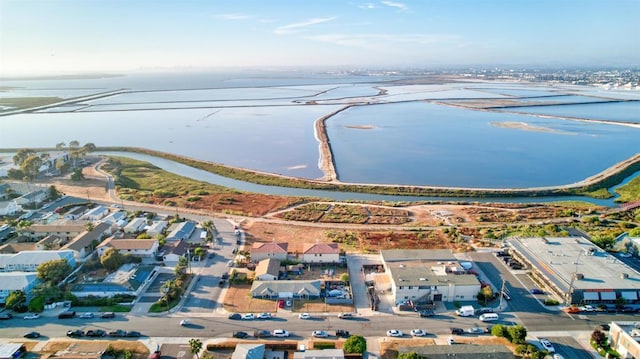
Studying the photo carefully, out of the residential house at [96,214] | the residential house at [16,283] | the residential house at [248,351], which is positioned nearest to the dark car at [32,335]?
the residential house at [16,283]

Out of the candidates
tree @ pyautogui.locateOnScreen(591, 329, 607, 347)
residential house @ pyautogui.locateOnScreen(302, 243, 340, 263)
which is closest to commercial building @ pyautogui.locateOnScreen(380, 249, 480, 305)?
residential house @ pyautogui.locateOnScreen(302, 243, 340, 263)

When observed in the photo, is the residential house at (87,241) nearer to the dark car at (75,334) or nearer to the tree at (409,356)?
the dark car at (75,334)

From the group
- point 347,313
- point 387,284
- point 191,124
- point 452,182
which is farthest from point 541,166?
point 191,124

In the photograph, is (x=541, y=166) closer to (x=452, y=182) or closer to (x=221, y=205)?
(x=452, y=182)

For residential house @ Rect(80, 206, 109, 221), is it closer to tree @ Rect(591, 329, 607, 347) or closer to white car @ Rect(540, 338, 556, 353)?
white car @ Rect(540, 338, 556, 353)

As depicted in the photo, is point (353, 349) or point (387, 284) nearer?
point (353, 349)

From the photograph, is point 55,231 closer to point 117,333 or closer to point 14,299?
point 14,299
